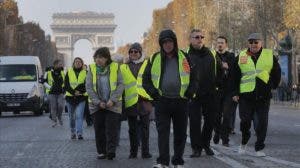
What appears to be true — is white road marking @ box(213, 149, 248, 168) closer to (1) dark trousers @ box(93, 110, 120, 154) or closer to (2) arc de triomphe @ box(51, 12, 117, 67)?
(1) dark trousers @ box(93, 110, 120, 154)

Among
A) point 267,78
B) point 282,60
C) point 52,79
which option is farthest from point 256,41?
point 282,60

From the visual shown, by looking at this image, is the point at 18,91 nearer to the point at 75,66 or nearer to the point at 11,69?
the point at 11,69

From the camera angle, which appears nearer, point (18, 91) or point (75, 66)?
point (75, 66)

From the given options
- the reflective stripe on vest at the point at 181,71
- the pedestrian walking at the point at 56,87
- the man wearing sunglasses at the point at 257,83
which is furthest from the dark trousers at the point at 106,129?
the pedestrian walking at the point at 56,87

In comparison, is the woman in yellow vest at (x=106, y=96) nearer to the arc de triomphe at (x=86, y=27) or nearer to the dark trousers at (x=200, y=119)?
the dark trousers at (x=200, y=119)

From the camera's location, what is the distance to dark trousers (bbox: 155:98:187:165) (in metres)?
11.7

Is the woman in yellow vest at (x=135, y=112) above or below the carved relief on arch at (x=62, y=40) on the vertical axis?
below

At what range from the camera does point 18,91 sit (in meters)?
35.2

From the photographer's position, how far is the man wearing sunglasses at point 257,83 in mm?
13977

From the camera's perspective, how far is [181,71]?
11.6m

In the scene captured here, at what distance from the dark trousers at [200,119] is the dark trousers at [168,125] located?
1.78m

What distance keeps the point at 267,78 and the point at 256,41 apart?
0.57 metres

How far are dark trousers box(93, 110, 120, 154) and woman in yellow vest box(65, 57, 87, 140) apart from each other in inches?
176

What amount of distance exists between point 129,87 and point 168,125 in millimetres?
3054
